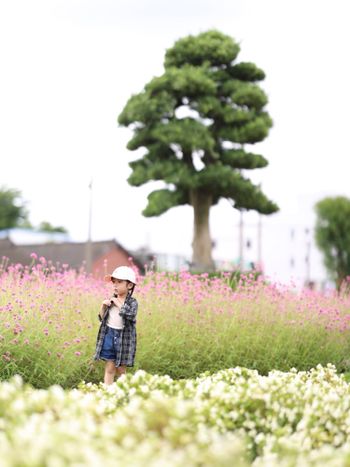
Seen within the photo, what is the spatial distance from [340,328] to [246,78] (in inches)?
658

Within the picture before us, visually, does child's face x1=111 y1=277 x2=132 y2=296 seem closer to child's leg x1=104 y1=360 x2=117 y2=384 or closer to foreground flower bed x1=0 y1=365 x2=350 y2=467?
child's leg x1=104 y1=360 x2=117 y2=384

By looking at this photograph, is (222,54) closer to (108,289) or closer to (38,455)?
(108,289)

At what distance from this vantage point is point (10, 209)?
2744 inches

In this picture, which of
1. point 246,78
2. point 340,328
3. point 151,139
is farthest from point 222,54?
point 340,328

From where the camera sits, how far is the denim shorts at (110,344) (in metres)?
7.38

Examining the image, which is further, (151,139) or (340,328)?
(151,139)

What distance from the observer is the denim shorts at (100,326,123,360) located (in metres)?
7.38

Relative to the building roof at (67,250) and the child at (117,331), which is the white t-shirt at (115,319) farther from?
the building roof at (67,250)

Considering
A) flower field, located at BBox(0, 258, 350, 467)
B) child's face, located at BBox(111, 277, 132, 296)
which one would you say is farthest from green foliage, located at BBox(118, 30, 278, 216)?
child's face, located at BBox(111, 277, 132, 296)

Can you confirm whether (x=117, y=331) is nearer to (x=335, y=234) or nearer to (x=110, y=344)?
(x=110, y=344)

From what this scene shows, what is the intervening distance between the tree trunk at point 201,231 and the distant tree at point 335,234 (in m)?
21.8

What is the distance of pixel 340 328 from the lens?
35.8 feet

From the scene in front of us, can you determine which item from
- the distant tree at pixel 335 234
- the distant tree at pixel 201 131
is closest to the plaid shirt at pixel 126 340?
the distant tree at pixel 201 131

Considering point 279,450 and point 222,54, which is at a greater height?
point 222,54
